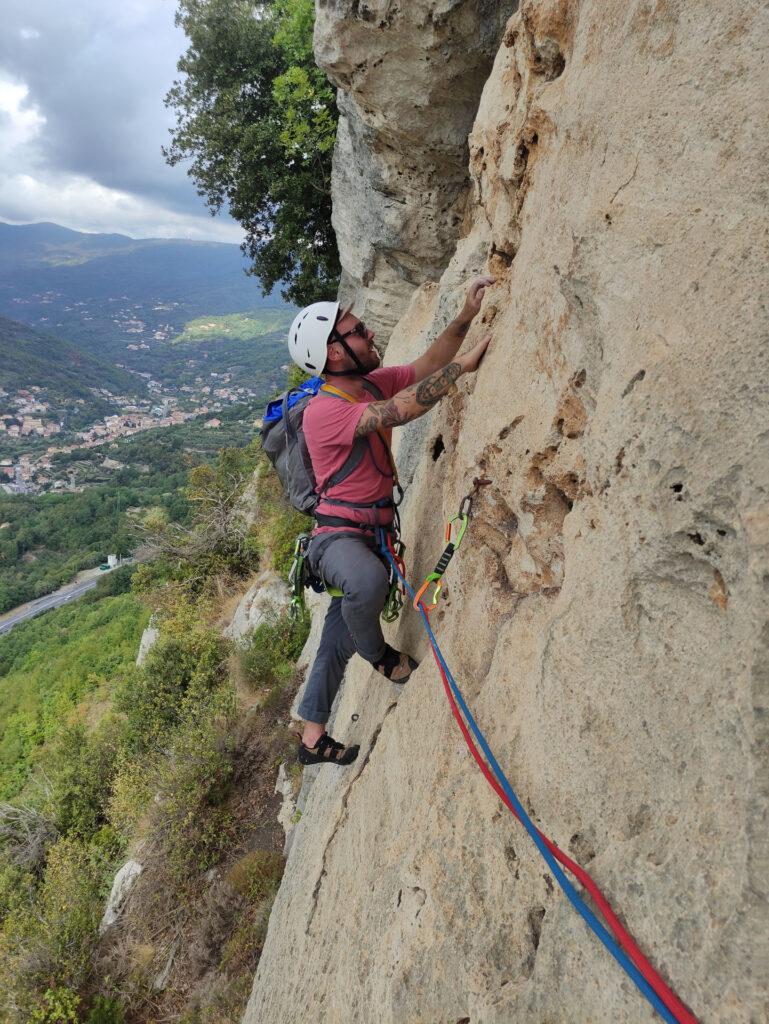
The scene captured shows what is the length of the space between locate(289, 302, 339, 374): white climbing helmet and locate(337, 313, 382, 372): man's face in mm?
86

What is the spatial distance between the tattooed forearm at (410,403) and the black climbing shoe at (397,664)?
1566 mm

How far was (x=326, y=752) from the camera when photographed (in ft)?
15.5

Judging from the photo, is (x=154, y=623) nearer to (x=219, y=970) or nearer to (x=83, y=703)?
(x=83, y=703)

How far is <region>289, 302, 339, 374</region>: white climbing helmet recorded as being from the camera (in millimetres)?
3963

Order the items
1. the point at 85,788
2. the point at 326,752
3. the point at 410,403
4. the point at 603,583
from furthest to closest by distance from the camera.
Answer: the point at 85,788
the point at 326,752
the point at 410,403
the point at 603,583

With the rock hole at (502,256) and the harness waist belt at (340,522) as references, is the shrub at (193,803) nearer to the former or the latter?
the harness waist belt at (340,522)

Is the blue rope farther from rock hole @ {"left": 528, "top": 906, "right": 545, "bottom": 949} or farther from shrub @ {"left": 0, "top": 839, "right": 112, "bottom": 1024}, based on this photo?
shrub @ {"left": 0, "top": 839, "right": 112, "bottom": 1024}

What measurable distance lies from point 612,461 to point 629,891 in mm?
Answer: 1458

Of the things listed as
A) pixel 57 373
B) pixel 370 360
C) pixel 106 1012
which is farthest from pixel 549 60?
pixel 57 373

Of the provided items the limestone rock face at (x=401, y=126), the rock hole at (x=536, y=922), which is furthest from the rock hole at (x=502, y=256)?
the limestone rock face at (x=401, y=126)

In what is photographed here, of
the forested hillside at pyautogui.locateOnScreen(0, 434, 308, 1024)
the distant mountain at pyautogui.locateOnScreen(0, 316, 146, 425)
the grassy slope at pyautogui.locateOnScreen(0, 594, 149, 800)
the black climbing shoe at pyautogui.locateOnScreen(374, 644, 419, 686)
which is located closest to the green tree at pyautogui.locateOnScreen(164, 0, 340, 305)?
the forested hillside at pyautogui.locateOnScreen(0, 434, 308, 1024)

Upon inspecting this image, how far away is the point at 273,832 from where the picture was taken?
8375 mm

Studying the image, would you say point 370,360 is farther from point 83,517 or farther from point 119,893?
point 83,517

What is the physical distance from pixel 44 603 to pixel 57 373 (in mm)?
120426
